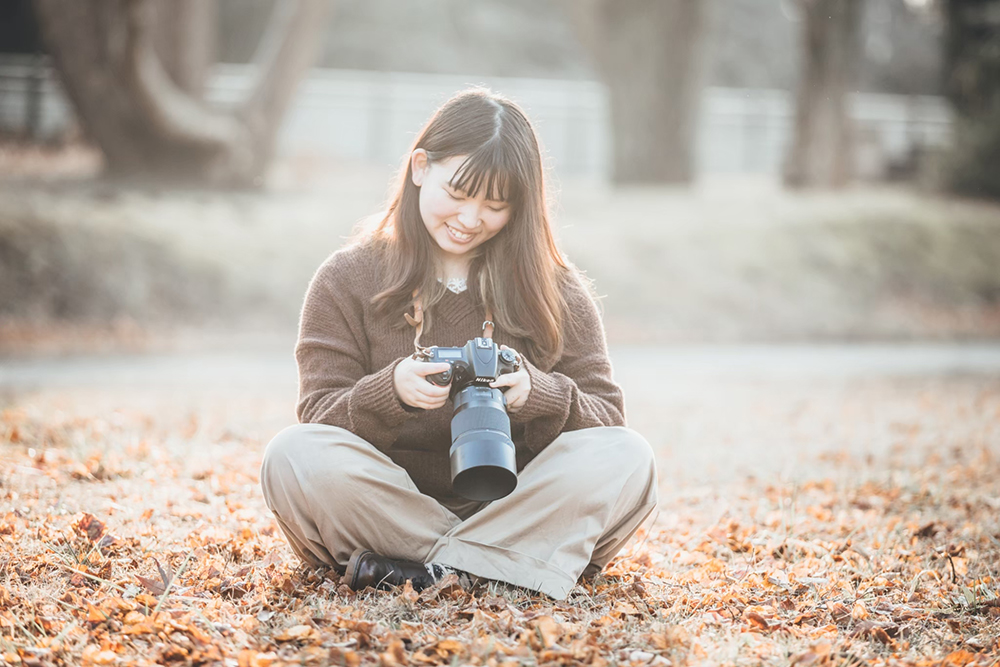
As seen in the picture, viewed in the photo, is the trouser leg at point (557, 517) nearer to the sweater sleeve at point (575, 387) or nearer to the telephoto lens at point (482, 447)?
the sweater sleeve at point (575, 387)

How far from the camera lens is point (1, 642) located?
232 cm

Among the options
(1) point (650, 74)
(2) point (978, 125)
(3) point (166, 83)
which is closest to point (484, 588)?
(3) point (166, 83)

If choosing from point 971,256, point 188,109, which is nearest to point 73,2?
point 188,109

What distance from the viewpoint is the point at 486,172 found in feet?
9.14

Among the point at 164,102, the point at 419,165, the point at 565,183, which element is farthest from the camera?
the point at 565,183

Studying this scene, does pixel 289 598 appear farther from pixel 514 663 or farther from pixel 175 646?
pixel 514 663

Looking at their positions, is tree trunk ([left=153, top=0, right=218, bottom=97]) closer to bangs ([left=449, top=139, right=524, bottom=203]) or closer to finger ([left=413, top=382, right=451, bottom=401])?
bangs ([left=449, top=139, right=524, bottom=203])

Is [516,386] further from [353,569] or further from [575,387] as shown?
[353,569]

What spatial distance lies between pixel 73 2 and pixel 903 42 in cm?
2646

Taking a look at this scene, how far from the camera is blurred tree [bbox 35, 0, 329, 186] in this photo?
940cm

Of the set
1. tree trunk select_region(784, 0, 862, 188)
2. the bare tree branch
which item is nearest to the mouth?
the bare tree branch

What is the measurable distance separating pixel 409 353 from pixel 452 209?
0.44 meters

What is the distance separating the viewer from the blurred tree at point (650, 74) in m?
12.2

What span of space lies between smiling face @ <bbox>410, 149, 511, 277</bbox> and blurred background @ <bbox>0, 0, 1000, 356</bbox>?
287cm
